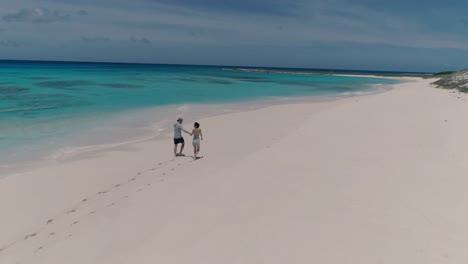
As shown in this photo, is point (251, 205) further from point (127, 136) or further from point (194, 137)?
point (127, 136)

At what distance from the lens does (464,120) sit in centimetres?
1750

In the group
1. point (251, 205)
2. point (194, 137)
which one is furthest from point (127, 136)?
point (251, 205)

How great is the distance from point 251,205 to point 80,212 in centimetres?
393

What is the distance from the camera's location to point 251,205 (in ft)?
23.5

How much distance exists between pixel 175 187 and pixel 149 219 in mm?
1953

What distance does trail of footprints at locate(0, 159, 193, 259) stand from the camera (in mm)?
6508

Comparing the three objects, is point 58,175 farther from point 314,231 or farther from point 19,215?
point 314,231

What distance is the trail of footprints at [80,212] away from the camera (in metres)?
6.51

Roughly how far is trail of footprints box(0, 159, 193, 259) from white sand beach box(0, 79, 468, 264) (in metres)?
0.03

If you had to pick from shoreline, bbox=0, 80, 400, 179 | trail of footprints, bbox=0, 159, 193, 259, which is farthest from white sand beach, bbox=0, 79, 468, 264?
shoreline, bbox=0, 80, 400, 179

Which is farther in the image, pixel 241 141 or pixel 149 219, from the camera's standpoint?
pixel 241 141

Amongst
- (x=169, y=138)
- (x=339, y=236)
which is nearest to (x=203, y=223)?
(x=339, y=236)

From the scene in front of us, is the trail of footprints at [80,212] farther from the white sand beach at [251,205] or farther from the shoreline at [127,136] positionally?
the shoreline at [127,136]

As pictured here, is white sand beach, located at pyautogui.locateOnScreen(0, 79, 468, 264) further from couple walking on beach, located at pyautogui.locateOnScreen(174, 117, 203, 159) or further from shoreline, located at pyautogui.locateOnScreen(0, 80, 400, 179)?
shoreline, located at pyautogui.locateOnScreen(0, 80, 400, 179)
